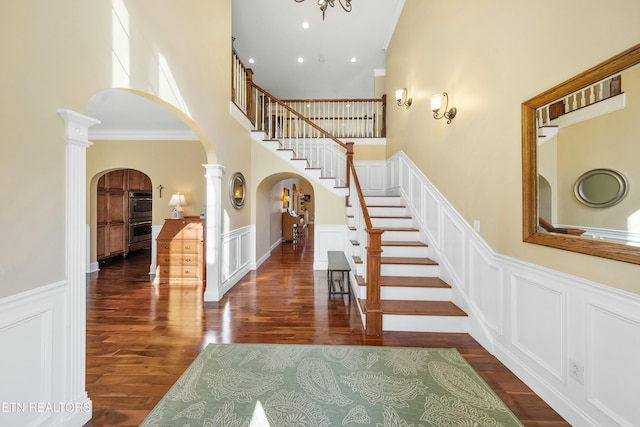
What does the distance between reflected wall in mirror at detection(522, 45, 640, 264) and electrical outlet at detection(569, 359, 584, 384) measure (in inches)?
28.8

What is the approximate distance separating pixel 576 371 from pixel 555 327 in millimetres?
261

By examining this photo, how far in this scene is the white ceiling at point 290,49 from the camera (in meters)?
4.38

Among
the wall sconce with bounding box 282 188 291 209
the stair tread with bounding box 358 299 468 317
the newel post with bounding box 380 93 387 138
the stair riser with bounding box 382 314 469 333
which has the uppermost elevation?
the newel post with bounding box 380 93 387 138

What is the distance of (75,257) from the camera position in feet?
5.08

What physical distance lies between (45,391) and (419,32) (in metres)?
5.62

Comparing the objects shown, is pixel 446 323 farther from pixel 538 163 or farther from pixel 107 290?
pixel 107 290

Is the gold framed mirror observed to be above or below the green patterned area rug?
above

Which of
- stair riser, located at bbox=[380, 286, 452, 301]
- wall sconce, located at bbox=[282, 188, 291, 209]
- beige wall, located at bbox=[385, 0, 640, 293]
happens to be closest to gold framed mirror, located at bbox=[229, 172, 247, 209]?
stair riser, located at bbox=[380, 286, 452, 301]

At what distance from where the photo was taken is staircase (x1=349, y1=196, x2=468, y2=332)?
2.74 meters

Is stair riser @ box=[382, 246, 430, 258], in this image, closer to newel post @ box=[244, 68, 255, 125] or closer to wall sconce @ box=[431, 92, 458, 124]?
wall sconce @ box=[431, 92, 458, 124]

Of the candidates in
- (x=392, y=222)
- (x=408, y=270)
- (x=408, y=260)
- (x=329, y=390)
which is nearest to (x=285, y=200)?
(x=392, y=222)

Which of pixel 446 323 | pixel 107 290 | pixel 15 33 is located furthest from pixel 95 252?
pixel 446 323

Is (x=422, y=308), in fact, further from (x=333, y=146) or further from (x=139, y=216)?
(x=139, y=216)

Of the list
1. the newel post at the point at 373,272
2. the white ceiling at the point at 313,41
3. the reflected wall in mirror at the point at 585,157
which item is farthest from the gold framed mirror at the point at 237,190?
the reflected wall in mirror at the point at 585,157
